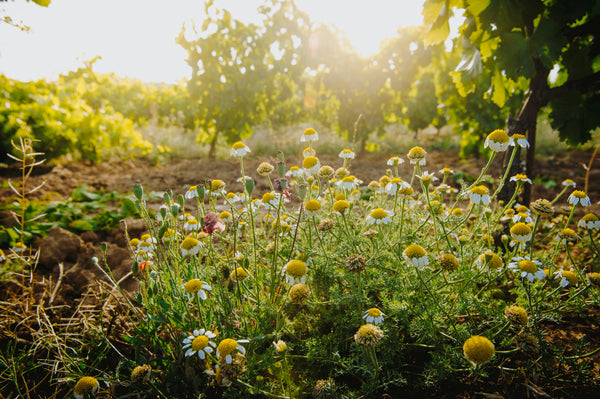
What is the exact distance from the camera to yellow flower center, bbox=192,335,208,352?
3.72 ft

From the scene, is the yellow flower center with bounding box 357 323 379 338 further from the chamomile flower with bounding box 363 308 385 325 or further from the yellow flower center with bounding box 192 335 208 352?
the yellow flower center with bounding box 192 335 208 352

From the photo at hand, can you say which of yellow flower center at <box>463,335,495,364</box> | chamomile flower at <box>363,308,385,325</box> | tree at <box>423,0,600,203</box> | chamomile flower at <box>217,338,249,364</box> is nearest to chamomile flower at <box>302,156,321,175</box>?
chamomile flower at <box>363,308,385,325</box>

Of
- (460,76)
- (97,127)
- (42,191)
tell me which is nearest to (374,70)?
(460,76)

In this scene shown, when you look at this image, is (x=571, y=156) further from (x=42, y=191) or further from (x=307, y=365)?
(x=42, y=191)

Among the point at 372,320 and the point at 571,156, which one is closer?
the point at 372,320

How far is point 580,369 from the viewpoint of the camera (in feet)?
3.95

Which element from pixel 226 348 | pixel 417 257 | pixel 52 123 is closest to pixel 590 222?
pixel 417 257

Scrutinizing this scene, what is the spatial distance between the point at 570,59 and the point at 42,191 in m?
5.82

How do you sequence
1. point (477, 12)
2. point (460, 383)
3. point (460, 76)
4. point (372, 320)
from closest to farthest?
point (372, 320) < point (460, 383) < point (477, 12) < point (460, 76)

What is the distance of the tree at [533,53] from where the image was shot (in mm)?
2055

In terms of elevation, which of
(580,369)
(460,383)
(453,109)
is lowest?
(460,383)

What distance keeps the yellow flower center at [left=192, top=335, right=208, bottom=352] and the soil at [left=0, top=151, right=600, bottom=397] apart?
1.88 ft

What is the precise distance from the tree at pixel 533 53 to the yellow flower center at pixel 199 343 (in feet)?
8.04

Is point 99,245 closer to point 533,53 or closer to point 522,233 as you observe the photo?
point 522,233
